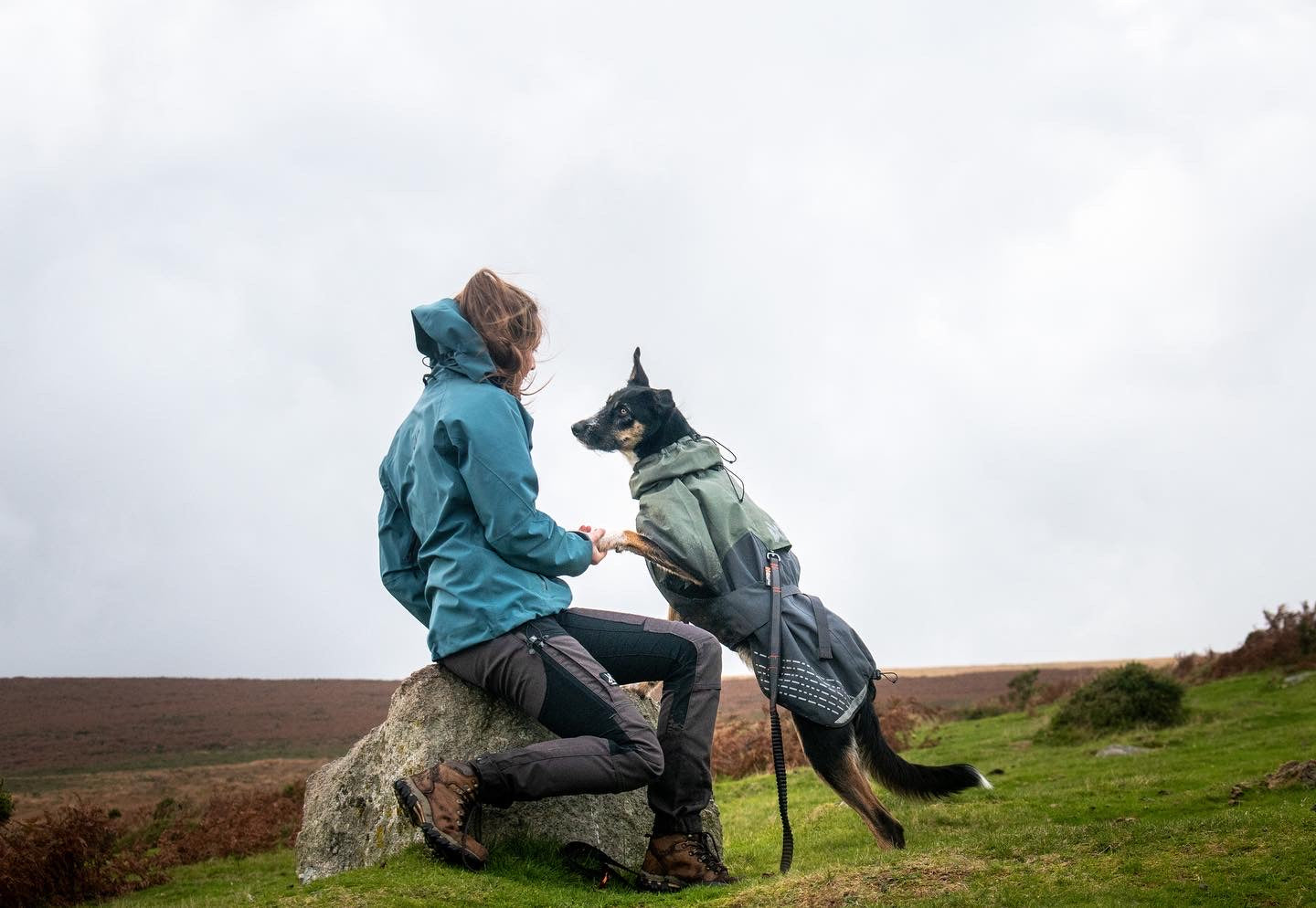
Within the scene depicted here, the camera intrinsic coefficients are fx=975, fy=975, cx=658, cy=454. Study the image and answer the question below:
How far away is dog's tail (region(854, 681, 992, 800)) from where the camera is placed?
21.3ft

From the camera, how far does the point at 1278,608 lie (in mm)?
20562

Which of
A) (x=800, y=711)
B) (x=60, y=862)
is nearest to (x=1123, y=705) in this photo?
(x=800, y=711)

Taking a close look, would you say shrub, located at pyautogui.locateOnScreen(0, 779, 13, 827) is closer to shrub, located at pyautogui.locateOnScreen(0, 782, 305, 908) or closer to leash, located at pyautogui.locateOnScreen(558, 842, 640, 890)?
shrub, located at pyautogui.locateOnScreen(0, 782, 305, 908)

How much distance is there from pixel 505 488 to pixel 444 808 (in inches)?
63.9

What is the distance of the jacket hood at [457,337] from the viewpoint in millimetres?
5227

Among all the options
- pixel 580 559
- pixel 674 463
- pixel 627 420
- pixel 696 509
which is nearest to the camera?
pixel 580 559

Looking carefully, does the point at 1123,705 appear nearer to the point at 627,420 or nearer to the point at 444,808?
the point at 627,420

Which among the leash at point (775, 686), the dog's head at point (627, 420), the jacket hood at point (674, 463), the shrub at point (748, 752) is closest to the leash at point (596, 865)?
the leash at point (775, 686)

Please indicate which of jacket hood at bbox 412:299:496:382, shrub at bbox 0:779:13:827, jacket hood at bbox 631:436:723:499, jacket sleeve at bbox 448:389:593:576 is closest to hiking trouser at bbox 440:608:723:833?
jacket sleeve at bbox 448:389:593:576

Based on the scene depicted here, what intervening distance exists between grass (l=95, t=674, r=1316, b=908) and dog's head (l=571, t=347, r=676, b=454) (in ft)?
9.81

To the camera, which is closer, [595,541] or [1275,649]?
[595,541]

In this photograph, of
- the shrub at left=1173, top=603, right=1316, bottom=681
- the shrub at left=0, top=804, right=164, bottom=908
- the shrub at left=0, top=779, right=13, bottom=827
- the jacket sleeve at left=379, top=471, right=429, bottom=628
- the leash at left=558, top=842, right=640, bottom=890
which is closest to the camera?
the leash at left=558, top=842, right=640, bottom=890

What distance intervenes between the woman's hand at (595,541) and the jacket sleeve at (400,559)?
3.28ft

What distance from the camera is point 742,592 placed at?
6.27m
